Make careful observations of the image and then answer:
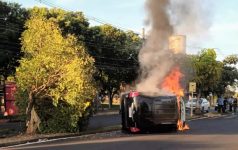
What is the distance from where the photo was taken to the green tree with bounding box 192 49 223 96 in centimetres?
4650

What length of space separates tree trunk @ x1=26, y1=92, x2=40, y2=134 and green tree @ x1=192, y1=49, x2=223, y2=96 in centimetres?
2468

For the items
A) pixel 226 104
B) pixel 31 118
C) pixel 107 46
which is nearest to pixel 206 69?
pixel 226 104

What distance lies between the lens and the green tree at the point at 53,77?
23.1 metres

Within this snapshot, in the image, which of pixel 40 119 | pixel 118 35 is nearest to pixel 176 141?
pixel 40 119

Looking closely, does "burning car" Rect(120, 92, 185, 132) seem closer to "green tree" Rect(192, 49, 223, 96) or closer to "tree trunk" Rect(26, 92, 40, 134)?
"tree trunk" Rect(26, 92, 40, 134)

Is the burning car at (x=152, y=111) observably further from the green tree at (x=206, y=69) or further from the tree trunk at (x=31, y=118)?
the green tree at (x=206, y=69)

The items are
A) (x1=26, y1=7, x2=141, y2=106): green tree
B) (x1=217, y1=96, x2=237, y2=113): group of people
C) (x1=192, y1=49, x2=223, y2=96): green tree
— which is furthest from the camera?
(x1=217, y1=96, x2=237, y2=113): group of people

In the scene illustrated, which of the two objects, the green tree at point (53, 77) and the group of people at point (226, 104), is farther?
the group of people at point (226, 104)

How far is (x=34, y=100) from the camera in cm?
2397

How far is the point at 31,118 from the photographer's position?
2386 cm

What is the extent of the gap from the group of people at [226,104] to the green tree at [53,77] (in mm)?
27805

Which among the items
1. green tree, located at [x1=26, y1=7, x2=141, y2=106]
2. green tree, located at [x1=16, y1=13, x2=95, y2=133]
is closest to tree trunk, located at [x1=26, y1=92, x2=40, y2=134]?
green tree, located at [x1=16, y1=13, x2=95, y2=133]

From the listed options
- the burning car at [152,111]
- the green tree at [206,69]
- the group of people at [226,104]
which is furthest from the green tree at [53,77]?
the group of people at [226,104]

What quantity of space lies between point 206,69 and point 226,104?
702 centimetres
